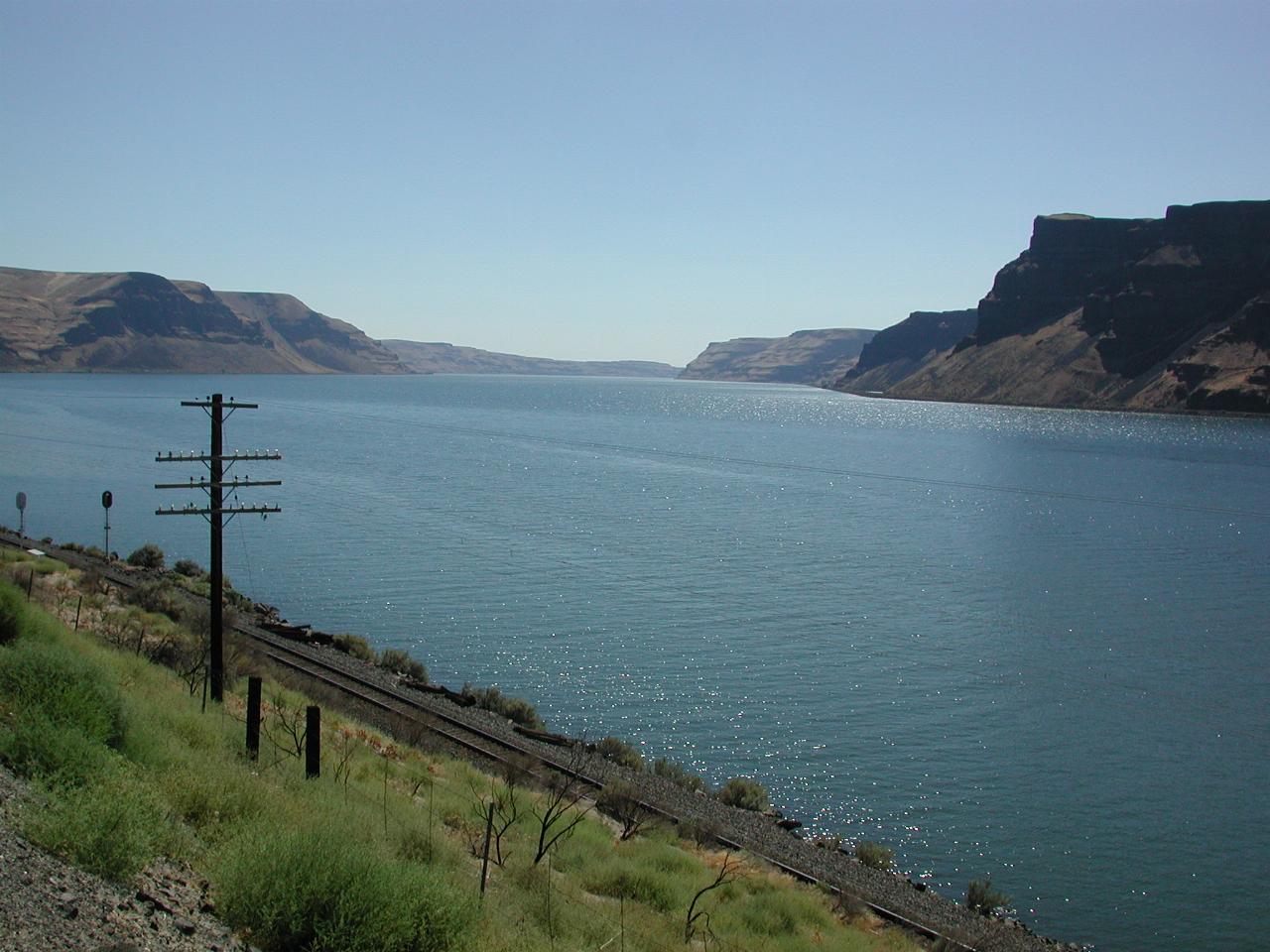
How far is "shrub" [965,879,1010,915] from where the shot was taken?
16688 mm

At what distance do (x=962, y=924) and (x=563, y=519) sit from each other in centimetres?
4130

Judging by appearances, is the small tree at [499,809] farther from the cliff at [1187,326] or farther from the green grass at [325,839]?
the cliff at [1187,326]

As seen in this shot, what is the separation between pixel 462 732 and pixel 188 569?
876 inches

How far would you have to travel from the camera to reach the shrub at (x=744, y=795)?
65.4ft

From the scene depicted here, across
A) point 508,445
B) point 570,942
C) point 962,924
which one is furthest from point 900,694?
point 508,445

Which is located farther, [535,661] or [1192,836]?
[535,661]

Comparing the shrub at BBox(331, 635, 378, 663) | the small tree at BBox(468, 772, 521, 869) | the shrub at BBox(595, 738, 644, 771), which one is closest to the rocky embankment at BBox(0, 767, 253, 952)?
the small tree at BBox(468, 772, 521, 869)

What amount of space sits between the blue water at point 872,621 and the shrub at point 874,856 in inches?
23.6

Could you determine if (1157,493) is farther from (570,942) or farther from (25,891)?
(25,891)

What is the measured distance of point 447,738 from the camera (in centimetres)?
2111

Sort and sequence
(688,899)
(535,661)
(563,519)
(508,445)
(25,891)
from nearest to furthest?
(25,891) → (688,899) → (535,661) → (563,519) → (508,445)

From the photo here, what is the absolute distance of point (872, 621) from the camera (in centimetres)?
3594

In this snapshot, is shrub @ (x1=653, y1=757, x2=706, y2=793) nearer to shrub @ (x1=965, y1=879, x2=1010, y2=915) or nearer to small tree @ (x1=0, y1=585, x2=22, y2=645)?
shrub @ (x1=965, y1=879, x2=1010, y2=915)

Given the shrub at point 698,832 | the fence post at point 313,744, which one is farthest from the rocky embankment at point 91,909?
the shrub at point 698,832
